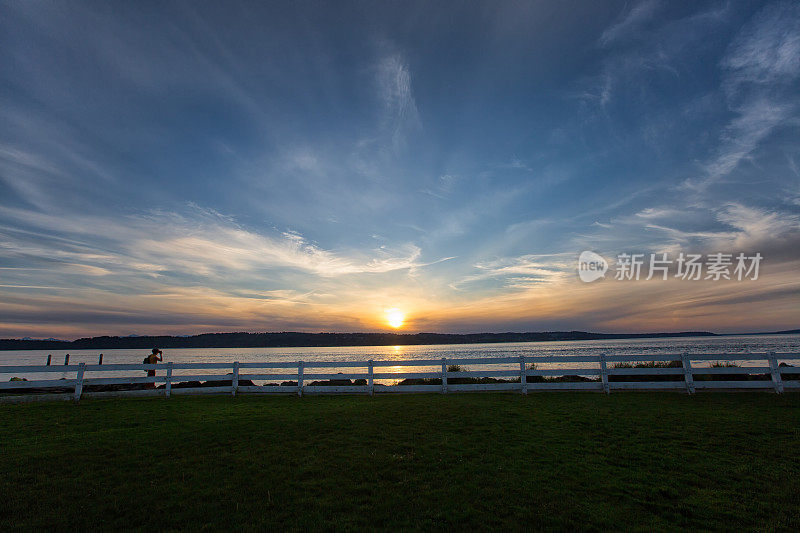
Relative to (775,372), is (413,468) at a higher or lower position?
lower

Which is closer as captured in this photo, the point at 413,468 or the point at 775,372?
the point at 413,468

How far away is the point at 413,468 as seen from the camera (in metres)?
7.12

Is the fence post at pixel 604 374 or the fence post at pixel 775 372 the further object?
the fence post at pixel 604 374

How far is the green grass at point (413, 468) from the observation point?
529 centimetres

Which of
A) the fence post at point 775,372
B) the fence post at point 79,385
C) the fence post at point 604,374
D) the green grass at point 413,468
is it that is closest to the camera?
the green grass at point 413,468

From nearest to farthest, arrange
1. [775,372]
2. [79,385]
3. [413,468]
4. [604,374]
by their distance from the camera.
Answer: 1. [413,468]
2. [775,372]
3. [604,374]
4. [79,385]

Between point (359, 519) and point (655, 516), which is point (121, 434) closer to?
point (359, 519)

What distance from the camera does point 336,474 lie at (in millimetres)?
6902

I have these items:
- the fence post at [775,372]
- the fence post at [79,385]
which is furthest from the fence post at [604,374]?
the fence post at [79,385]

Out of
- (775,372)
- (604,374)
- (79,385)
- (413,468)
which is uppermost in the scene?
(775,372)

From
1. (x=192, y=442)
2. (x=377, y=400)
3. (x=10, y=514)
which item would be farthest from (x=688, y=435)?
(x=10, y=514)

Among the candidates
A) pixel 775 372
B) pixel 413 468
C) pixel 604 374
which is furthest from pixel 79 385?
pixel 775 372

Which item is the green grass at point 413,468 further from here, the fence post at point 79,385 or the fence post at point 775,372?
the fence post at point 79,385

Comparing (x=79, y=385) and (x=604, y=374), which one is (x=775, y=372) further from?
(x=79, y=385)
